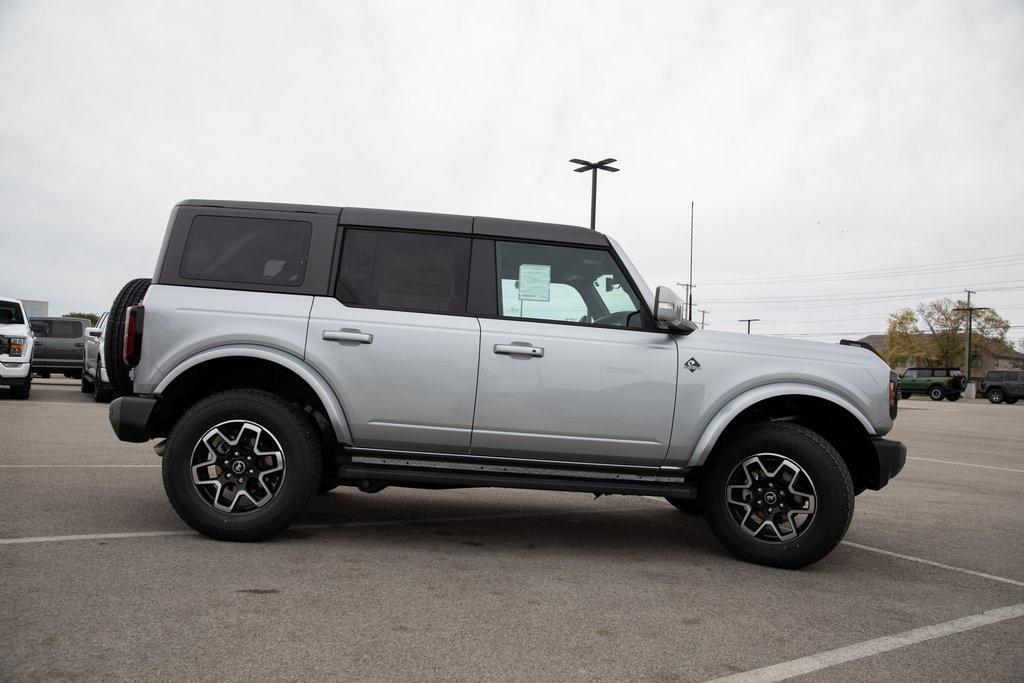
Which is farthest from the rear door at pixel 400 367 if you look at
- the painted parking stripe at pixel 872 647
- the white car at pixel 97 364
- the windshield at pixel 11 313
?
the windshield at pixel 11 313

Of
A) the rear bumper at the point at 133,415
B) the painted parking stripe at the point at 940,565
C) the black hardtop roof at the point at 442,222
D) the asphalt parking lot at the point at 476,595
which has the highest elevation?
the black hardtop roof at the point at 442,222

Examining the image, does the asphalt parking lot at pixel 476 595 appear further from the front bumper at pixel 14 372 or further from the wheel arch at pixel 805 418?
the front bumper at pixel 14 372

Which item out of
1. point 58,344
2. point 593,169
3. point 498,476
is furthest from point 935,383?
point 498,476

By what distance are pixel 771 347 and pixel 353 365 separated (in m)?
2.52

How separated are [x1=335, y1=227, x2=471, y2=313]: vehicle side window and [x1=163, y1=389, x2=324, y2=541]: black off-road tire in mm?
817

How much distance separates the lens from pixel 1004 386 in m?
44.9

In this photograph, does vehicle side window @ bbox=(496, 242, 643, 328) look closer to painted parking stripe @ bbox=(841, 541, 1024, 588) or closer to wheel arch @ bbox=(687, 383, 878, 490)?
wheel arch @ bbox=(687, 383, 878, 490)

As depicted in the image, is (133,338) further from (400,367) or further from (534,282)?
(534,282)

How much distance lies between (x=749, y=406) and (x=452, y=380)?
1.79 metres

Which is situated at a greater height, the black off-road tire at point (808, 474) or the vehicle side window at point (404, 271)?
the vehicle side window at point (404, 271)

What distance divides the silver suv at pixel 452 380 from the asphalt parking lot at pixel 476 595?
16.4 inches

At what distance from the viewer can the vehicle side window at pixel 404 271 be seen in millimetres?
4867

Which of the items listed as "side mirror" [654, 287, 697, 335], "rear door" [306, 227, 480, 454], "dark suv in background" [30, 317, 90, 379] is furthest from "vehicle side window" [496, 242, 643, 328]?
"dark suv in background" [30, 317, 90, 379]

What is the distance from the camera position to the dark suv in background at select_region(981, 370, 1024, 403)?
4416 centimetres
